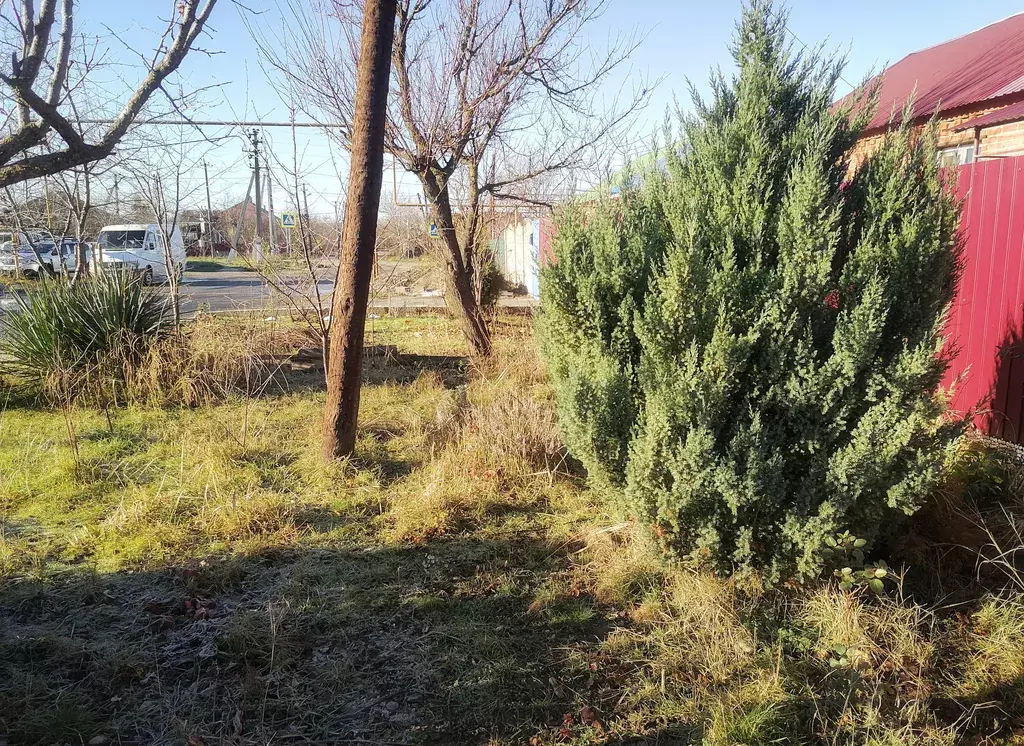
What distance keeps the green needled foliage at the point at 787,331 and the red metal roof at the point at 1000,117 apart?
7.28m

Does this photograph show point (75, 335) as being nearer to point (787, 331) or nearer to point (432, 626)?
point (432, 626)

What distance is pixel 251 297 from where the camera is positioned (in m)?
10.7

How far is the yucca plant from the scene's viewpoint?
22.8 ft

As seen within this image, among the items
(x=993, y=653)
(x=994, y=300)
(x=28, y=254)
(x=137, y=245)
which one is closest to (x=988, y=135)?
(x=994, y=300)

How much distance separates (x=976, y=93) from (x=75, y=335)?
1225 centimetres

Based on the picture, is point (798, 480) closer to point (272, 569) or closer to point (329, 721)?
point (329, 721)

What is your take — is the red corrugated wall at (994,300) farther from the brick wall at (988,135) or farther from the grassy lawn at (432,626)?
the brick wall at (988,135)

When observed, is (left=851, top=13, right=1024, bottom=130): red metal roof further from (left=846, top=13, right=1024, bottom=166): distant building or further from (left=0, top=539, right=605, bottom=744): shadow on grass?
(left=0, top=539, right=605, bottom=744): shadow on grass

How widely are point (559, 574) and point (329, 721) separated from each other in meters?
1.46

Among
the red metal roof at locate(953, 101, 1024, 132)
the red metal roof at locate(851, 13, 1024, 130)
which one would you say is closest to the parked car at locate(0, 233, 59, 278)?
the red metal roof at locate(851, 13, 1024, 130)

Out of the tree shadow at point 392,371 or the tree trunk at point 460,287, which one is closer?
the tree shadow at point 392,371

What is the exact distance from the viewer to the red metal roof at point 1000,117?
337 inches

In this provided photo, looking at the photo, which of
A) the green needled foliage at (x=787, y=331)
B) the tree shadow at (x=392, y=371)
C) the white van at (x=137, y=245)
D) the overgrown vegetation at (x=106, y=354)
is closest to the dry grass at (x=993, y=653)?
the green needled foliage at (x=787, y=331)

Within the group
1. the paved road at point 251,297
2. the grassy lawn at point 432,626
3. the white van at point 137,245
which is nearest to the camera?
the grassy lawn at point 432,626
